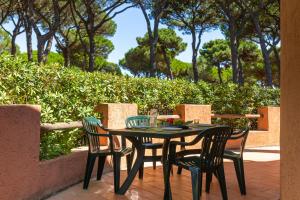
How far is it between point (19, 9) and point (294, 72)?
1649cm

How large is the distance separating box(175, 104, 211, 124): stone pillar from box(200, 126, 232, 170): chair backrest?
3.10m

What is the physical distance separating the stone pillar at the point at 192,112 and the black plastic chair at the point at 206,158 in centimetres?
306

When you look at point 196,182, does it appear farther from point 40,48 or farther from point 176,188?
point 40,48

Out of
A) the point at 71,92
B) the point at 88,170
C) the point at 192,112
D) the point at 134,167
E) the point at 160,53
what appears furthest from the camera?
the point at 160,53

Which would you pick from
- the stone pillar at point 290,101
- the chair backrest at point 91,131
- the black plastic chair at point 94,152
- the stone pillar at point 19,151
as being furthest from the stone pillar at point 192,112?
the stone pillar at point 290,101

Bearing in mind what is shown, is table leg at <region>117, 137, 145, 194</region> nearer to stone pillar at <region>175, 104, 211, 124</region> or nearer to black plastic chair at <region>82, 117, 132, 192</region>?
black plastic chair at <region>82, 117, 132, 192</region>

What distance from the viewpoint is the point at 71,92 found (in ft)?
15.9

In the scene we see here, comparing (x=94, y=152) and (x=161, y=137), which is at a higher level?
(x=161, y=137)

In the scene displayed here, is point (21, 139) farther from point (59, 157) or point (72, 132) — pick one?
point (72, 132)

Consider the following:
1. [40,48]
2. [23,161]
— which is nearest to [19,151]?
[23,161]

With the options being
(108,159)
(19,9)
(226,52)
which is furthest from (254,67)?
(108,159)

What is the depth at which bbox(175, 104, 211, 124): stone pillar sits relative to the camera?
255 inches

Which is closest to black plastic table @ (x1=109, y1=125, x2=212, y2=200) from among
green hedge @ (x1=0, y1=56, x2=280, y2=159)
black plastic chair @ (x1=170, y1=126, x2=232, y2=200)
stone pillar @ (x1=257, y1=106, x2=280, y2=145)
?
black plastic chair @ (x1=170, y1=126, x2=232, y2=200)

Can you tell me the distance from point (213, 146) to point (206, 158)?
5.3 inches
